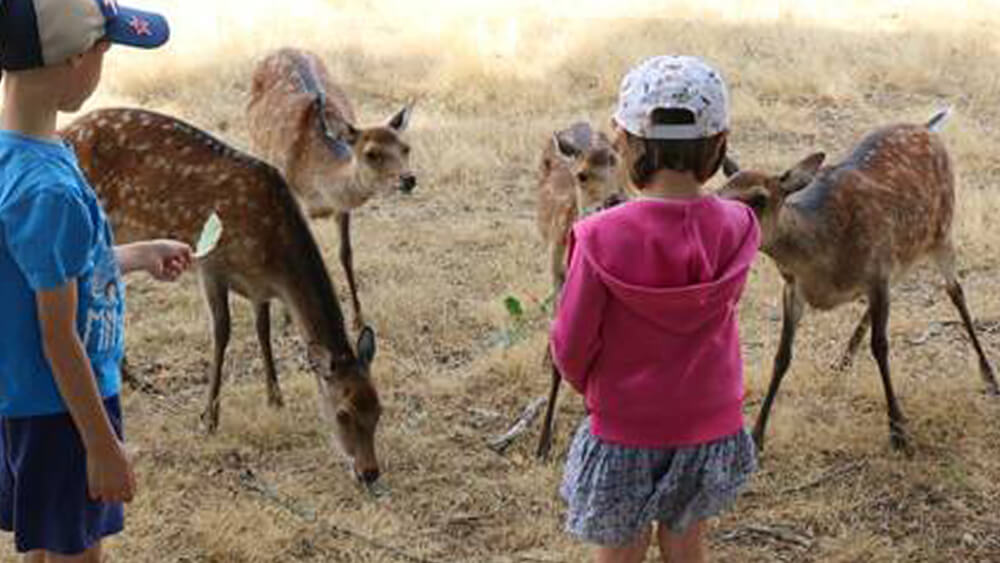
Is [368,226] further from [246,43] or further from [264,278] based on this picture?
[246,43]

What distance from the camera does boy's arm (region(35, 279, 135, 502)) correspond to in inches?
110

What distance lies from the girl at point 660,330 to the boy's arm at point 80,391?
979 mm

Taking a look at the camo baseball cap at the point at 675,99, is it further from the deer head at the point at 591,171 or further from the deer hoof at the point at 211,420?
the deer hoof at the point at 211,420

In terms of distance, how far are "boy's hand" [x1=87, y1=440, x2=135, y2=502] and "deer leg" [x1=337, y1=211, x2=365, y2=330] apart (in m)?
3.90

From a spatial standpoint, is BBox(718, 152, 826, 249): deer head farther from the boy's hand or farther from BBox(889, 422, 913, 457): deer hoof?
the boy's hand

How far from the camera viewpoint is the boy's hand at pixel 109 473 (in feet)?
9.49

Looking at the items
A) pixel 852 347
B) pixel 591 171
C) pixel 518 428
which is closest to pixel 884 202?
pixel 852 347

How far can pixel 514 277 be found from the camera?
24.1 ft

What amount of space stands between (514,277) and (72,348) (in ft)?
15.2

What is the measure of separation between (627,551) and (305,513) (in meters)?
1.84

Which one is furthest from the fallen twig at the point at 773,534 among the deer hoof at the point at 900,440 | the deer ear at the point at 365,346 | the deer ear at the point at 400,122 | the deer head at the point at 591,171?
the deer ear at the point at 400,122

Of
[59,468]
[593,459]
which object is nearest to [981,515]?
[593,459]

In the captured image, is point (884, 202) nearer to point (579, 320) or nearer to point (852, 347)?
point (852, 347)

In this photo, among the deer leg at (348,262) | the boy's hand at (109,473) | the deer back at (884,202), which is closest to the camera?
the boy's hand at (109,473)
